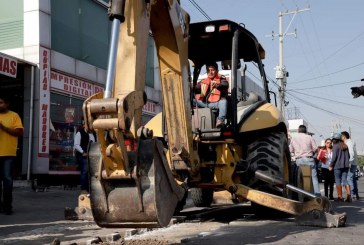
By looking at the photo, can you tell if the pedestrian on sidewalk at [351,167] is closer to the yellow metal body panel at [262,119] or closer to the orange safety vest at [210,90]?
the yellow metal body panel at [262,119]

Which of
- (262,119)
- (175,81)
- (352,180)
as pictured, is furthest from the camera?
(352,180)

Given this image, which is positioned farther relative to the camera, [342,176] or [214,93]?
[342,176]

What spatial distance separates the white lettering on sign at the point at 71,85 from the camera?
14508mm

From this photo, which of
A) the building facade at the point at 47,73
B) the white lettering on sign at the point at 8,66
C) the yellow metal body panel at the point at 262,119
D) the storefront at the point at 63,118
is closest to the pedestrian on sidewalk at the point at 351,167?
the yellow metal body panel at the point at 262,119

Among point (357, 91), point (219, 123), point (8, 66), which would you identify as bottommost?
point (219, 123)

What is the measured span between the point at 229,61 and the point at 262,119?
1.10 metres

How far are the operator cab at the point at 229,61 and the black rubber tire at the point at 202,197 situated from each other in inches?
89.4

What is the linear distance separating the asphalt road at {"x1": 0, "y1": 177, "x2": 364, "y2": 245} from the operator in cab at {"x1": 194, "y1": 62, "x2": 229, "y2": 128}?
1.41m

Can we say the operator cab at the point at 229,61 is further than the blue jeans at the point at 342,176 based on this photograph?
No

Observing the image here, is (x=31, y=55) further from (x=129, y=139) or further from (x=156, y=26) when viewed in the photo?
(x=129, y=139)

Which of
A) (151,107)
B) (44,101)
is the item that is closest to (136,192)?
(44,101)

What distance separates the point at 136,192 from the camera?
4.23 m

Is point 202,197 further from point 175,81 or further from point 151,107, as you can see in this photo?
point 151,107

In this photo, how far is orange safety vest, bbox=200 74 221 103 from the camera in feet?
22.6
